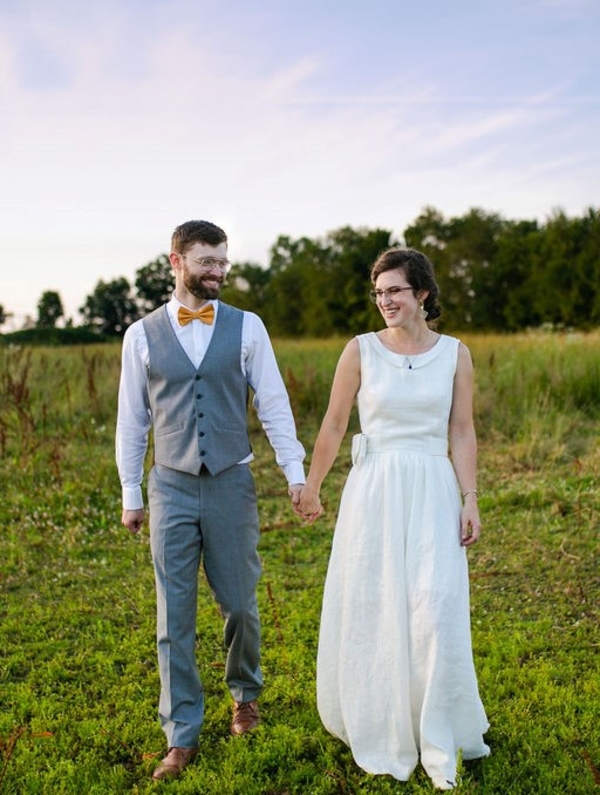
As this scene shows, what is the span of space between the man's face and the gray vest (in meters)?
0.14

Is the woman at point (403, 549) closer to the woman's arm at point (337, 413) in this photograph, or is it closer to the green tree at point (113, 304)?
the woman's arm at point (337, 413)

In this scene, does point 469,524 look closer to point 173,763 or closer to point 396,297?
point 396,297

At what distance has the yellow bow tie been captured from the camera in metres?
3.31

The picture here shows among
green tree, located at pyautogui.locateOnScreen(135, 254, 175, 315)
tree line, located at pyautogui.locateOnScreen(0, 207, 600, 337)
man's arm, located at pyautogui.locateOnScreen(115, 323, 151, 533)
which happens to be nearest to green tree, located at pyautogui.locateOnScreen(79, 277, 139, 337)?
tree line, located at pyautogui.locateOnScreen(0, 207, 600, 337)

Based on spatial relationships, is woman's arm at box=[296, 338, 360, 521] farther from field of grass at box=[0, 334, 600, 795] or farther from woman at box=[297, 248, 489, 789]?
field of grass at box=[0, 334, 600, 795]

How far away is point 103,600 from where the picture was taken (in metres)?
5.56

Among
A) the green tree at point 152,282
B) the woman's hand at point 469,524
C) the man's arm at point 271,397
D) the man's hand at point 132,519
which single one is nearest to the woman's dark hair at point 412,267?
the man's arm at point 271,397

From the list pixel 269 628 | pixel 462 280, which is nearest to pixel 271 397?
pixel 269 628

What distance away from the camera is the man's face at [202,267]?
10.7ft

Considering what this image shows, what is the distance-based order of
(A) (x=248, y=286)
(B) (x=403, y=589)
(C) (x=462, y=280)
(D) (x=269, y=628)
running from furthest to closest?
(A) (x=248, y=286), (C) (x=462, y=280), (D) (x=269, y=628), (B) (x=403, y=589)

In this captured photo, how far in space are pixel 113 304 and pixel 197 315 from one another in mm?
17458

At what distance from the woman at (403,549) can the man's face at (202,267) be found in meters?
0.59

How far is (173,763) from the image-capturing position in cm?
328

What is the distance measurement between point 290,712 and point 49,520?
3904 millimetres
